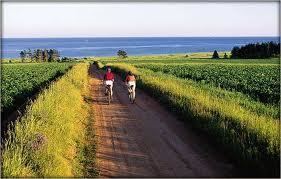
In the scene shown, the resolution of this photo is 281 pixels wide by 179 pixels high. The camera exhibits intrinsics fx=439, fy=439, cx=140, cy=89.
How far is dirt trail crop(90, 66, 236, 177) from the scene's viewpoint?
9.62 m

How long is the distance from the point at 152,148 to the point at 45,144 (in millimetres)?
2986

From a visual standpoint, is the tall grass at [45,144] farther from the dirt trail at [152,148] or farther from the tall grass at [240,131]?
the tall grass at [240,131]

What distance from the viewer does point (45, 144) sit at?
32.6 feet

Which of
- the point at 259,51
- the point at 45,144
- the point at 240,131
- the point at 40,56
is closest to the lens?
the point at 45,144

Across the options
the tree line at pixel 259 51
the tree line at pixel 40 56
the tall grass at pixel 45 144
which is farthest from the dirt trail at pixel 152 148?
the tree line at pixel 40 56

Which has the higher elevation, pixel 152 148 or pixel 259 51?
pixel 259 51

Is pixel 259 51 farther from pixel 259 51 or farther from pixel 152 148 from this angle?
pixel 152 148

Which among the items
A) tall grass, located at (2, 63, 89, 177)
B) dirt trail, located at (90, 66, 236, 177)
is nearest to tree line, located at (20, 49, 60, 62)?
dirt trail, located at (90, 66, 236, 177)

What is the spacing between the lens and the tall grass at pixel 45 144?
28.0ft

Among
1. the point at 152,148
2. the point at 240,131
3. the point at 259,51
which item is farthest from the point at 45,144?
the point at 259,51

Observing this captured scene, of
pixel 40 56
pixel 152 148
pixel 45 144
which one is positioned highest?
pixel 45 144

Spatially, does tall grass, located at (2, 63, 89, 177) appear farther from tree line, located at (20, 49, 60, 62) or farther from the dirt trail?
tree line, located at (20, 49, 60, 62)

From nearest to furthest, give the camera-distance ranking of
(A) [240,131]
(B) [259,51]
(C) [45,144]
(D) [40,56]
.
A: (C) [45,144] → (A) [240,131] → (B) [259,51] → (D) [40,56]

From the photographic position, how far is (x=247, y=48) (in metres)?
103
